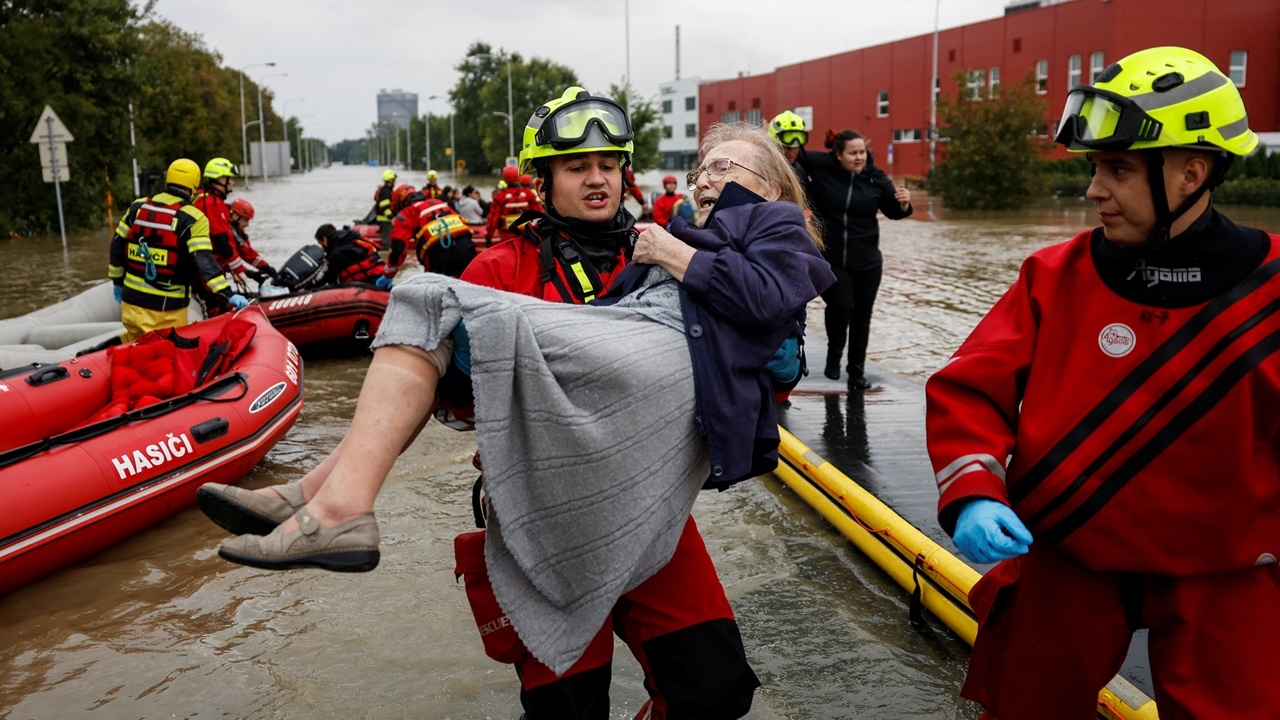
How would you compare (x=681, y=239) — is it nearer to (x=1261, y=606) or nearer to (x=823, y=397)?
(x=1261, y=606)

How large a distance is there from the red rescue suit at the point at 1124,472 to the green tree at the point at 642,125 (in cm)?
5089

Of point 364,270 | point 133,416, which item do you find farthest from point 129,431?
point 364,270

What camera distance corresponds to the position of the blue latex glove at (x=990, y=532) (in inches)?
86.8

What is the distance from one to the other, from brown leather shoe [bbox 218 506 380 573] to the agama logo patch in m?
1.68

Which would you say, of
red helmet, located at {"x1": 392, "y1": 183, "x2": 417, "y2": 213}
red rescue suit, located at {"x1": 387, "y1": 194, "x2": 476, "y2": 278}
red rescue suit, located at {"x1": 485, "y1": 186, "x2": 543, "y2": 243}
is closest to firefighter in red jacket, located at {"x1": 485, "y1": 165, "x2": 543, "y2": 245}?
red rescue suit, located at {"x1": 485, "y1": 186, "x2": 543, "y2": 243}

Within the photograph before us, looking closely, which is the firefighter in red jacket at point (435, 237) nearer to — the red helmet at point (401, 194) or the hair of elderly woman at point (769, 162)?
the red helmet at point (401, 194)

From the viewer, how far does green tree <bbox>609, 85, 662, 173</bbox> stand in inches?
2172

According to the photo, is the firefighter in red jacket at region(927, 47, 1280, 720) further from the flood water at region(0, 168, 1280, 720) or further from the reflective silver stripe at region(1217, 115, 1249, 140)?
the flood water at region(0, 168, 1280, 720)

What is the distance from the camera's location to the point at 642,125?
190 ft

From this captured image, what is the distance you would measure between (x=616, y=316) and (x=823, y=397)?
5595 mm

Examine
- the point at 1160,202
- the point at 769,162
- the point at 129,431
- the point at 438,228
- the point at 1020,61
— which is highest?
the point at 1020,61

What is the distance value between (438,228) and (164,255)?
3447 millimetres

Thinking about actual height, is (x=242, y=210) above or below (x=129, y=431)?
above

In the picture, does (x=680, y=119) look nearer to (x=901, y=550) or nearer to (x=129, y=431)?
(x=129, y=431)
